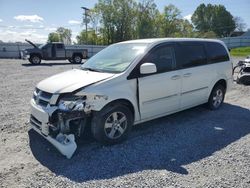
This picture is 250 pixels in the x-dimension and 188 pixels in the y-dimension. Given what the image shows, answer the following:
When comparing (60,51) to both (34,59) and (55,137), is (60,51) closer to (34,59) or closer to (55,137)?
(34,59)

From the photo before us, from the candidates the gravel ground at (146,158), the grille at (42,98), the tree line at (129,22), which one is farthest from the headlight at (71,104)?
the tree line at (129,22)

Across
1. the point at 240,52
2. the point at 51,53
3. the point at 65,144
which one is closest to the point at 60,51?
the point at 51,53

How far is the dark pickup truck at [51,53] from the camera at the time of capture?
69.3 ft

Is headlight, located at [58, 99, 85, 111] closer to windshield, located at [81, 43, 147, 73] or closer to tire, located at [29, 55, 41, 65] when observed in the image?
windshield, located at [81, 43, 147, 73]

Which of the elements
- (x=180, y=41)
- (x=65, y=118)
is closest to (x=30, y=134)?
(x=65, y=118)

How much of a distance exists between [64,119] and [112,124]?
0.83 meters

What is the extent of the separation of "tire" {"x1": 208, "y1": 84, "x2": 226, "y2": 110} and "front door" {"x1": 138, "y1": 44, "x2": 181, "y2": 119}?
1453 millimetres

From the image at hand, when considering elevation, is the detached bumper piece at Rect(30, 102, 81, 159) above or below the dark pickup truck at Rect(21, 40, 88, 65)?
below

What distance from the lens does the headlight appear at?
4.23 m

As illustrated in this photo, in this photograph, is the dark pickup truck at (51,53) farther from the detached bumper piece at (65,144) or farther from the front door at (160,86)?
the detached bumper piece at (65,144)

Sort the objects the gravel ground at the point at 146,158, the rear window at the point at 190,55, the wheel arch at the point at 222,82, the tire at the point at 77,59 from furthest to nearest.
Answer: the tire at the point at 77,59
the wheel arch at the point at 222,82
the rear window at the point at 190,55
the gravel ground at the point at 146,158

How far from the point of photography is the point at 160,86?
527cm

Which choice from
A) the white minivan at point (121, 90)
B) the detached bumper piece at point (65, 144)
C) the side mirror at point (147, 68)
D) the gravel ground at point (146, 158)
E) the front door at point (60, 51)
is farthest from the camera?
the front door at point (60, 51)

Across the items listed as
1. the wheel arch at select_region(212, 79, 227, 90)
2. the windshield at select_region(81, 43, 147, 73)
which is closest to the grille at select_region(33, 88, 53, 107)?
the windshield at select_region(81, 43, 147, 73)
